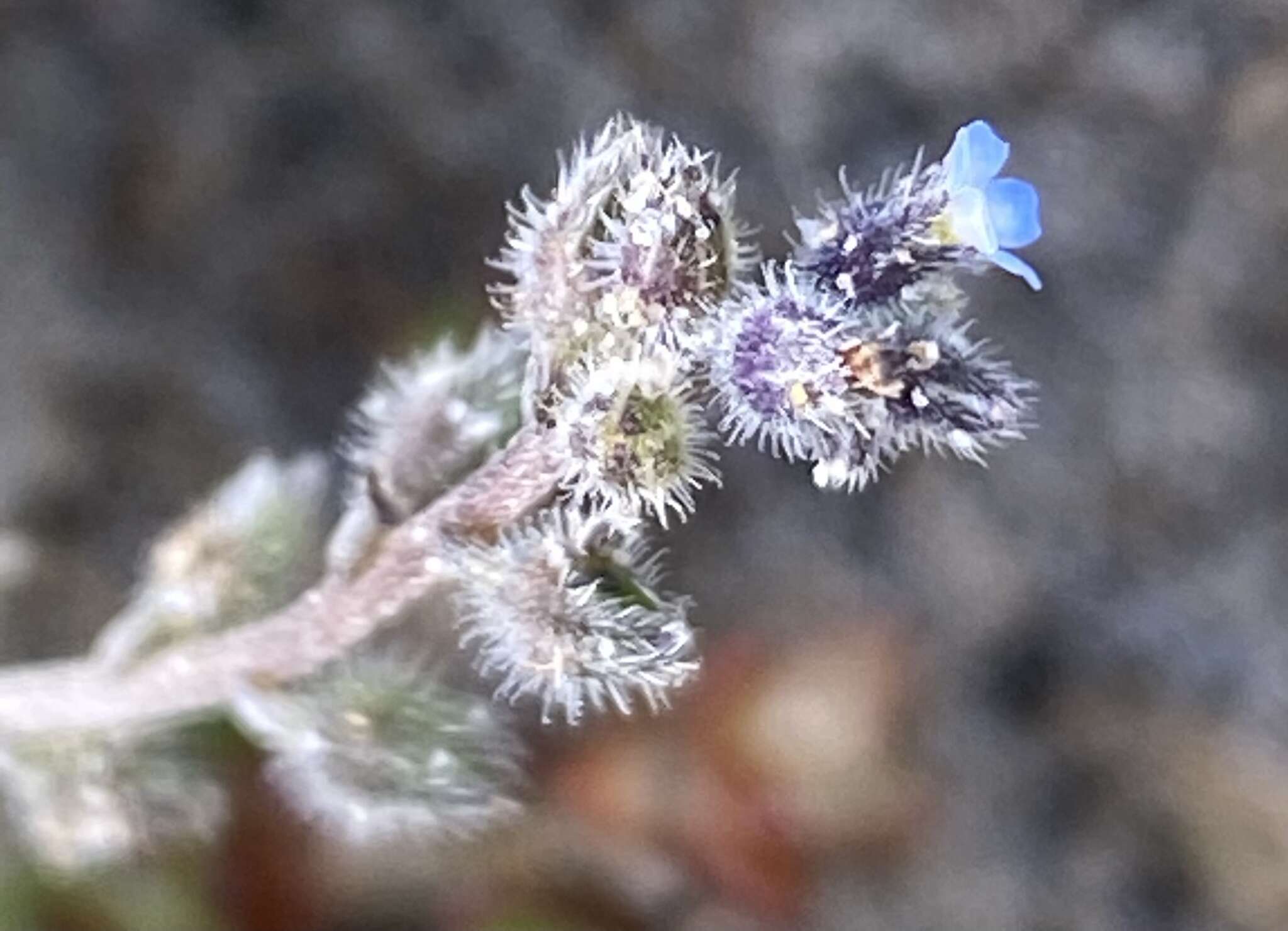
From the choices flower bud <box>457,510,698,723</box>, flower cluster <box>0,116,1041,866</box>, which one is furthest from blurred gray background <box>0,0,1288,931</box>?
flower bud <box>457,510,698,723</box>

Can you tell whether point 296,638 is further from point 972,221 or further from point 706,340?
point 972,221

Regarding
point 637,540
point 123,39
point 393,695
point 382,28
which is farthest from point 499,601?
point 123,39

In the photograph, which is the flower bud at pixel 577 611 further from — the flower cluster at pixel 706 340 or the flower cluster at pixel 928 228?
the flower cluster at pixel 928 228

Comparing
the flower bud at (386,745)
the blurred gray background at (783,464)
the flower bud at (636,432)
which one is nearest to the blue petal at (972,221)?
the flower bud at (636,432)

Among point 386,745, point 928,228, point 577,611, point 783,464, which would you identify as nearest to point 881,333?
point 928,228

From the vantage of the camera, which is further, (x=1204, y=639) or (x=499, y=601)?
(x=1204, y=639)

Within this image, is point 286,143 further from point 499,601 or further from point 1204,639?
point 1204,639

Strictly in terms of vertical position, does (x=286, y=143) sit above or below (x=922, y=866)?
above
